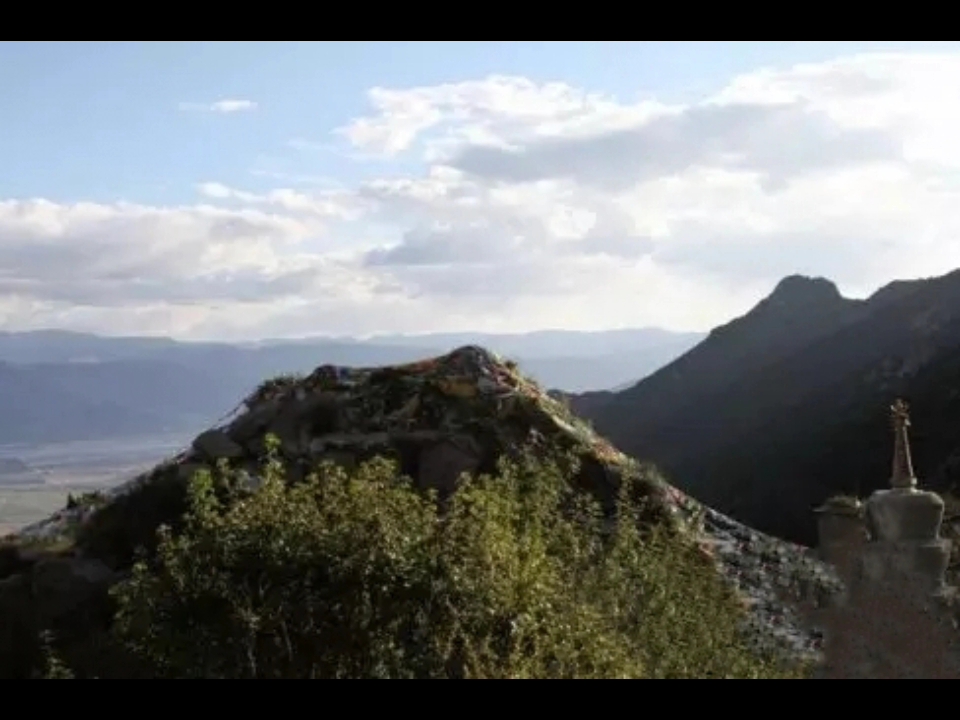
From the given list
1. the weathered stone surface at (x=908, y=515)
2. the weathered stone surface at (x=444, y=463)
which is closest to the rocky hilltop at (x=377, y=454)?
the weathered stone surface at (x=444, y=463)

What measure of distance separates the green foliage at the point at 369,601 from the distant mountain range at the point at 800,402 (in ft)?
67.5

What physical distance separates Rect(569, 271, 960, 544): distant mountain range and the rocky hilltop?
512 inches

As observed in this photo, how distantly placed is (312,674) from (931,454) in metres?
29.5

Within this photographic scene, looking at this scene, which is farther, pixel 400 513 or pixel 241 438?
pixel 241 438

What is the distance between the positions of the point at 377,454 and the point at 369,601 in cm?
628

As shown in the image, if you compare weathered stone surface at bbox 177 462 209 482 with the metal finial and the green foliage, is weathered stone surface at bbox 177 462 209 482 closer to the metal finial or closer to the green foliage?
the green foliage

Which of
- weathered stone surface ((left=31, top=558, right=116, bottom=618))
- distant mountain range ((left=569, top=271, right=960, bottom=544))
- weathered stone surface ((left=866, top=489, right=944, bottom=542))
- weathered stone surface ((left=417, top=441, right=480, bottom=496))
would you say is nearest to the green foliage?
weathered stone surface ((left=866, top=489, right=944, bottom=542))

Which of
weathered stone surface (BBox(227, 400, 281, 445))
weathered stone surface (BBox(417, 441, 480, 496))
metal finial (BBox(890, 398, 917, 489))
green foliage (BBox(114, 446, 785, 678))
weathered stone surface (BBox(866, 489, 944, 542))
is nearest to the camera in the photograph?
green foliage (BBox(114, 446, 785, 678))

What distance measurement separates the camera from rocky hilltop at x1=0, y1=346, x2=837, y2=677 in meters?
12.7

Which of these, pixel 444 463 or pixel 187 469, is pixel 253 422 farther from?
pixel 444 463

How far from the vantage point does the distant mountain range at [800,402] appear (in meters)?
36.9
